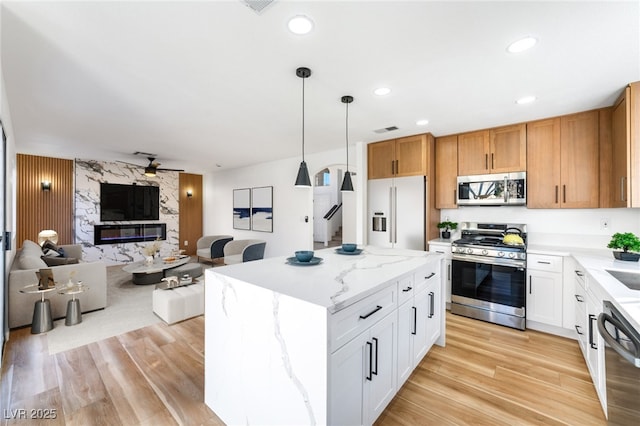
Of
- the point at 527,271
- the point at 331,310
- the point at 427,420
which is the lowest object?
the point at 427,420

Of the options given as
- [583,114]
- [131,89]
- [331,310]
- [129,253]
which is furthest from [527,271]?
[129,253]

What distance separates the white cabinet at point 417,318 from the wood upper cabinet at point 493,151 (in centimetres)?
198

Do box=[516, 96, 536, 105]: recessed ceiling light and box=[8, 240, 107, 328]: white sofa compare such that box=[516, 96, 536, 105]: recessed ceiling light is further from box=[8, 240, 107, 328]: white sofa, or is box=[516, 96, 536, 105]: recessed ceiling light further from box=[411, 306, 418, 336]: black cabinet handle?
box=[8, 240, 107, 328]: white sofa

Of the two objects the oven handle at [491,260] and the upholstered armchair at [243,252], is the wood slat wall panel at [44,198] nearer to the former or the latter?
the upholstered armchair at [243,252]

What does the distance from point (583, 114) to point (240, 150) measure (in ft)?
16.2

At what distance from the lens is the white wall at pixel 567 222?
2984mm

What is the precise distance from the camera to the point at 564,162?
122 inches

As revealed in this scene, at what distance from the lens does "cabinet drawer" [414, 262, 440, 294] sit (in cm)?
212

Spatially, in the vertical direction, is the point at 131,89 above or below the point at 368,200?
above

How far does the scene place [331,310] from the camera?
1.16m

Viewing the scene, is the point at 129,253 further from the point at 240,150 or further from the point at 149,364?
the point at 149,364

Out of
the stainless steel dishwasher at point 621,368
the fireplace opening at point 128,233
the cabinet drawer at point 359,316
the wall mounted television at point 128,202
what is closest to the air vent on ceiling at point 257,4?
the cabinet drawer at point 359,316

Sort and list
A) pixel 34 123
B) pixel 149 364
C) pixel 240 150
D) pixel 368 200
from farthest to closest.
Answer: pixel 240 150, pixel 368 200, pixel 34 123, pixel 149 364

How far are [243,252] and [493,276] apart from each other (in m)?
3.99
